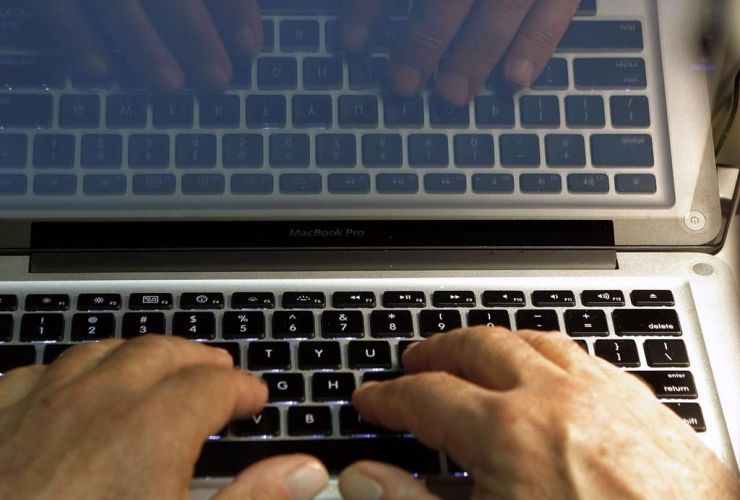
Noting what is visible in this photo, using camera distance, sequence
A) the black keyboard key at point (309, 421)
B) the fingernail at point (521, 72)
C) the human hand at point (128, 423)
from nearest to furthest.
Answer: the human hand at point (128, 423) → the black keyboard key at point (309, 421) → the fingernail at point (521, 72)

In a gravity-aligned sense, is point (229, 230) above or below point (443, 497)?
above

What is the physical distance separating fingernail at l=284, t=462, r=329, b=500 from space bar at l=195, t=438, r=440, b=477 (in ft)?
0.12

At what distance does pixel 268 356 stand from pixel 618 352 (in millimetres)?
301

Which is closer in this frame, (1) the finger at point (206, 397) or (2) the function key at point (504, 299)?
(1) the finger at point (206, 397)

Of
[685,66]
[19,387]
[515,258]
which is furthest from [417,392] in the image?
[685,66]

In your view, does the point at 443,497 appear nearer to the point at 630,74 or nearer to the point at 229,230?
the point at 229,230

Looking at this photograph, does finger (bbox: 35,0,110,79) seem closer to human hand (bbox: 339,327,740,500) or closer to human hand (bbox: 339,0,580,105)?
human hand (bbox: 339,0,580,105)

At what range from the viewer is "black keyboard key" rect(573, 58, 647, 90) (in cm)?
64

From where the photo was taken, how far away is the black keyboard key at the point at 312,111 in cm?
62

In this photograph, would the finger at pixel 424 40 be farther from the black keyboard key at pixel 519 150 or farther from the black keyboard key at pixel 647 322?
the black keyboard key at pixel 647 322

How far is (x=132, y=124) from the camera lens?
62 centimetres

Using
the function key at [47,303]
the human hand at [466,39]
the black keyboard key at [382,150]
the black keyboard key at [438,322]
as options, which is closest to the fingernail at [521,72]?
the human hand at [466,39]

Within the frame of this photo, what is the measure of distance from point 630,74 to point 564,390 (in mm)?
340

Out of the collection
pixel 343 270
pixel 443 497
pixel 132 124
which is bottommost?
pixel 443 497
